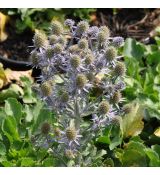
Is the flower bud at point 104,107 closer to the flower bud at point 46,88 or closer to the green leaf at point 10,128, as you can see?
the flower bud at point 46,88

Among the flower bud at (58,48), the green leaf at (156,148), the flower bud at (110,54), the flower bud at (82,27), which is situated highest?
the flower bud at (82,27)

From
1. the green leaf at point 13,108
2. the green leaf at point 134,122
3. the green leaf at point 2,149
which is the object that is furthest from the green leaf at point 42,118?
the green leaf at point 134,122

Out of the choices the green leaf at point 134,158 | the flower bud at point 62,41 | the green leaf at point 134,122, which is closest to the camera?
the flower bud at point 62,41

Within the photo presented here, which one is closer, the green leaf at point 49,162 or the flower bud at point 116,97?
the flower bud at point 116,97

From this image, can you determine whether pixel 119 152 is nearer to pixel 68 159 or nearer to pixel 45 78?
pixel 68 159

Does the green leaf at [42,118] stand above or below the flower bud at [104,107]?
below

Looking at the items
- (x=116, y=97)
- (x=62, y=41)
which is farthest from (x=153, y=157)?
(x=62, y=41)
